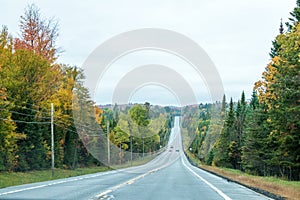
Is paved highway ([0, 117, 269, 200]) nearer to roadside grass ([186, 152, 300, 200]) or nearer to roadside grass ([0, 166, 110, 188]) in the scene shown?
roadside grass ([186, 152, 300, 200])

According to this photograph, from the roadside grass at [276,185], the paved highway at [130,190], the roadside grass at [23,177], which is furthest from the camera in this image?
the roadside grass at [23,177]

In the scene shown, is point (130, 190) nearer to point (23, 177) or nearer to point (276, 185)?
point (276, 185)

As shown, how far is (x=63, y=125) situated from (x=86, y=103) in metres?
7.45

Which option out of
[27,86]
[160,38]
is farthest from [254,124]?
[160,38]

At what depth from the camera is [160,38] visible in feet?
234

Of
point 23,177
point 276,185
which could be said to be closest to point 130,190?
point 276,185

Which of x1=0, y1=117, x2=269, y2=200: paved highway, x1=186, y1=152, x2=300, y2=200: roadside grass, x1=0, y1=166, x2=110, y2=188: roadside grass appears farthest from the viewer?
x1=0, y1=166, x2=110, y2=188: roadside grass

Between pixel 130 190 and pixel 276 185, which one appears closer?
pixel 130 190

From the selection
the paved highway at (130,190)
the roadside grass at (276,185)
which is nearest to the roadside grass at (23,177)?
the paved highway at (130,190)

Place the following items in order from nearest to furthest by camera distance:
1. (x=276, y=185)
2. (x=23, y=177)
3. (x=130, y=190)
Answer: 1. (x=130, y=190)
2. (x=276, y=185)
3. (x=23, y=177)

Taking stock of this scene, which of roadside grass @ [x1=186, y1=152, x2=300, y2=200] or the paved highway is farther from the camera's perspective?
roadside grass @ [x1=186, y1=152, x2=300, y2=200]

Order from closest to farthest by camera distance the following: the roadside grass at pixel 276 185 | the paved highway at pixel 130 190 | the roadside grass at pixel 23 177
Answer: the paved highway at pixel 130 190, the roadside grass at pixel 276 185, the roadside grass at pixel 23 177

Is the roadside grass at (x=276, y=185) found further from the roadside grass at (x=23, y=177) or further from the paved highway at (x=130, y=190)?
the roadside grass at (x=23, y=177)

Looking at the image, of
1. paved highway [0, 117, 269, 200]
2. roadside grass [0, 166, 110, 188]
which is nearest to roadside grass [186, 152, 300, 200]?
paved highway [0, 117, 269, 200]
